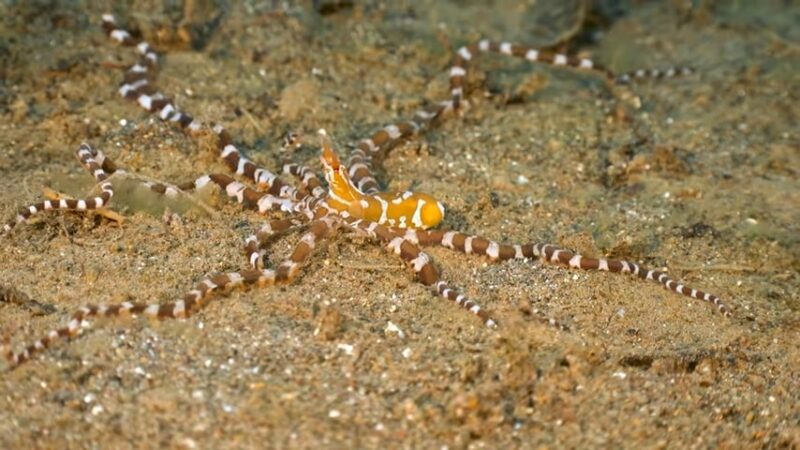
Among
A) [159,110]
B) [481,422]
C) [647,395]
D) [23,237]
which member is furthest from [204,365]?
[159,110]

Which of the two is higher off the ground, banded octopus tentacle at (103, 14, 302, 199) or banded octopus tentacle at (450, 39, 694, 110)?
banded octopus tentacle at (450, 39, 694, 110)

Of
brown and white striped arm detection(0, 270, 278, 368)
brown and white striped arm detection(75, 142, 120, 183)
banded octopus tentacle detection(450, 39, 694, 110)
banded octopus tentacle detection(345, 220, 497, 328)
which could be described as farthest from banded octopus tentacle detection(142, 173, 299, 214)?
banded octopus tentacle detection(450, 39, 694, 110)

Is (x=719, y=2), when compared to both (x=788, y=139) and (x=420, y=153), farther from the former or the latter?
(x=420, y=153)

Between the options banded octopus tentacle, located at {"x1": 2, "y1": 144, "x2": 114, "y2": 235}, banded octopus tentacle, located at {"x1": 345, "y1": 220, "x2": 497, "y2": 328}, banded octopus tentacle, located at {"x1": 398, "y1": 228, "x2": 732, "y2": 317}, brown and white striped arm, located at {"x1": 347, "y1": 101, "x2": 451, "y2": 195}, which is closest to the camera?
banded octopus tentacle, located at {"x1": 345, "y1": 220, "x2": 497, "y2": 328}

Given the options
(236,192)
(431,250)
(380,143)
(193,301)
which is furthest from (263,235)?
(380,143)

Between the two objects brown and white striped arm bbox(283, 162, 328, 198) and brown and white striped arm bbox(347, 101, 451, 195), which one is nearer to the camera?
brown and white striped arm bbox(283, 162, 328, 198)

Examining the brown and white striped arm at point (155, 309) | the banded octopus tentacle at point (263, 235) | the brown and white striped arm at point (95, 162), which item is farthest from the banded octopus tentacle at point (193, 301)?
the brown and white striped arm at point (95, 162)

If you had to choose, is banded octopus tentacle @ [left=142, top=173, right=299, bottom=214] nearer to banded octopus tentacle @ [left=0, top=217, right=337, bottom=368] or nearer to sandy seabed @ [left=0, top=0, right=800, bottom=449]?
sandy seabed @ [left=0, top=0, right=800, bottom=449]
